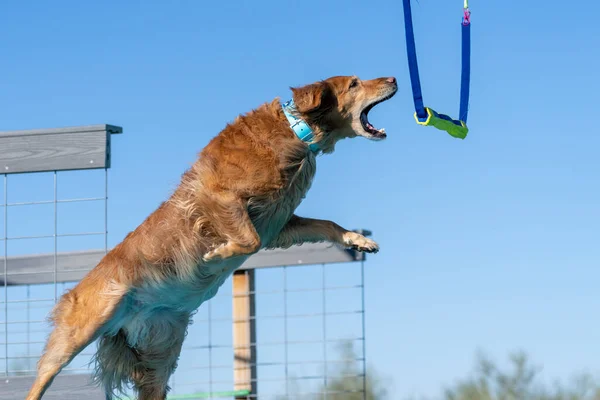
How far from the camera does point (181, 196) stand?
5.14m

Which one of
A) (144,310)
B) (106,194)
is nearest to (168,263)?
(144,310)

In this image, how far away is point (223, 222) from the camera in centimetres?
493

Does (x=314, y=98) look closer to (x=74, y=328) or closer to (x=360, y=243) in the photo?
(x=360, y=243)

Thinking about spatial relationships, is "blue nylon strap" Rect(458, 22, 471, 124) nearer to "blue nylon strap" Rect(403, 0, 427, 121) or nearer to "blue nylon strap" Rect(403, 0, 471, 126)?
"blue nylon strap" Rect(403, 0, 471, 126)

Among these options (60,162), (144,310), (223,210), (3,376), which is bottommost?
(3,376)

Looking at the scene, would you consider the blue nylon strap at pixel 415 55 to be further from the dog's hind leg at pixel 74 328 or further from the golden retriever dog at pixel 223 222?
the dog's hind leg at pixel 74 328

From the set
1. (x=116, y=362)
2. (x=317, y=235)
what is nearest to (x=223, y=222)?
(x=317, y=235)

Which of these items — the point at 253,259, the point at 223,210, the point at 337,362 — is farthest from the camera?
the point at 253,259

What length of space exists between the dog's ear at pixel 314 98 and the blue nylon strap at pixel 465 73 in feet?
2.66

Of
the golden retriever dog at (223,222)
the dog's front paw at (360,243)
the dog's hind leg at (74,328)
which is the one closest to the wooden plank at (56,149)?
the golden retriever dog at (223,222)

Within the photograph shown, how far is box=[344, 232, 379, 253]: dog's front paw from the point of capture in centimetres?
518

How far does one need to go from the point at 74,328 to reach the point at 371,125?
1.88 meters

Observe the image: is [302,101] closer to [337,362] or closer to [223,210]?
[223,210]

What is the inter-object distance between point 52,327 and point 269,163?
1.45 meters
